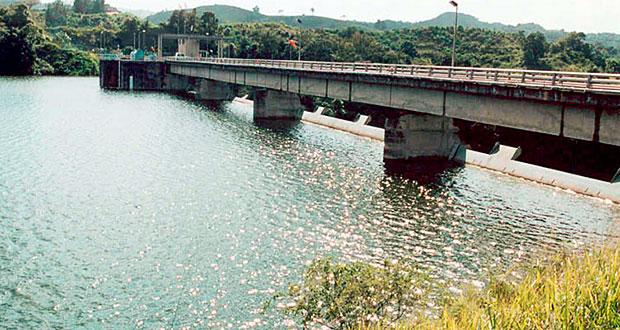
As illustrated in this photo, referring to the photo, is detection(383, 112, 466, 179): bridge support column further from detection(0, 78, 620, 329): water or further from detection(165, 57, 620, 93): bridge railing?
detection(165, 57, 620, 93): bridge railing

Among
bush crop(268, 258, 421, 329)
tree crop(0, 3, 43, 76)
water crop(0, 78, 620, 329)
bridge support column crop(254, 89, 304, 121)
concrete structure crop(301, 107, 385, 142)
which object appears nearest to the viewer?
bush crop(268, 258, 421, 329)

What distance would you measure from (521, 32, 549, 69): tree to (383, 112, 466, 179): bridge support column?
323ft

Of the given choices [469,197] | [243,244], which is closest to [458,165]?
[469,197]

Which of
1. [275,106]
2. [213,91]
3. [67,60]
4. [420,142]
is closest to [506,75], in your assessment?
[420,142]

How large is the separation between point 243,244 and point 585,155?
180 ft

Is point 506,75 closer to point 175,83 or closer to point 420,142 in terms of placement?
point 420,142

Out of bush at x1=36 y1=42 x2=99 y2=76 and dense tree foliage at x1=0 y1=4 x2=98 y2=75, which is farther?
bush at x1=36 y1=42 x2=99 y2=76

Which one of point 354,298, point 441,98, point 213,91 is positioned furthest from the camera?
point 213,91

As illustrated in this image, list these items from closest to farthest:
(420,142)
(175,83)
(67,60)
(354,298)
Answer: (354,298)
(420,142)
(175,83)
(67,60)

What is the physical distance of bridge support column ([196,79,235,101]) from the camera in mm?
118875

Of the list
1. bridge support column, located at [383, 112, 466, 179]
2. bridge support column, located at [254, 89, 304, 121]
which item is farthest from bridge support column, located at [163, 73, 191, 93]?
bridge support column, located at [383, 112, 466, 179]

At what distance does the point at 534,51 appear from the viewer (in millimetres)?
150375

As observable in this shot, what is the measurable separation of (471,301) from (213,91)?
103 meters

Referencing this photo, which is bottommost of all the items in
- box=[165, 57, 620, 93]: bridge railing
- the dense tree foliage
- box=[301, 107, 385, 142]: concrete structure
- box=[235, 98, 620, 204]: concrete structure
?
box=[235, 98, 620, 204]: concrete structure
